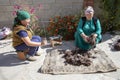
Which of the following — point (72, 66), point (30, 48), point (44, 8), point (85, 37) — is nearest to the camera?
point (72, 66)

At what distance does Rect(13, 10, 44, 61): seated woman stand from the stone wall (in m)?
1.88

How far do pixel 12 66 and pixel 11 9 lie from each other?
2.47 m

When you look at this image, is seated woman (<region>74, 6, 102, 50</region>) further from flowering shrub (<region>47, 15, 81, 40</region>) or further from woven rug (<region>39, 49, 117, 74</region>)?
flowering shrub (<region>47, 15, 81, 40</region>)

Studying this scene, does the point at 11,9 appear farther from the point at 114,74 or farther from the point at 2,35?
the point at 114,74

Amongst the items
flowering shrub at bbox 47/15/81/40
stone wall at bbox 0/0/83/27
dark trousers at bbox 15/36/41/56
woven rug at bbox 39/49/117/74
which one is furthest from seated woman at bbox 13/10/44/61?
stone wall at bbox 0/0/83/27

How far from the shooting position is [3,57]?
590cm

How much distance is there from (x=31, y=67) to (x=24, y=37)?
67 centimetres

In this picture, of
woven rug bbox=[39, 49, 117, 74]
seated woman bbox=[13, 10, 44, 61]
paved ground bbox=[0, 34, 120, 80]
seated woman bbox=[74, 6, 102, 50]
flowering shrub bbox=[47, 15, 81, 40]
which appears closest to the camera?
paved ground bbox=[0, 34, 120, 80]

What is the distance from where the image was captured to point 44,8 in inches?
289

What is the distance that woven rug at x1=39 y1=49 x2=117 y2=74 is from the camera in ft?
16.7

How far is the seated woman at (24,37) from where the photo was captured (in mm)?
5258

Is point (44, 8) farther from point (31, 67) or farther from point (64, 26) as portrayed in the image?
point (31, 67)

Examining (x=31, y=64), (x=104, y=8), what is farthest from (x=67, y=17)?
(x=31, y=64)

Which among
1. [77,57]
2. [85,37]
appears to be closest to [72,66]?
[77,57]
